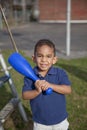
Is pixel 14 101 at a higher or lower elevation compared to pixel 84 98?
higher

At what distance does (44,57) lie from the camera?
9.81 ft

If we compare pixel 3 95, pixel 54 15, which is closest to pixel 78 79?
pixel 3 95

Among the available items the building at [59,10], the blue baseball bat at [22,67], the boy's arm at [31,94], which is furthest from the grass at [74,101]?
the building at [59,10]

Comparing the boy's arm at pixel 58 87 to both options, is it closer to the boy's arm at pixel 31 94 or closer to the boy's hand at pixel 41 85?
the boy's hand at pixel 41 85

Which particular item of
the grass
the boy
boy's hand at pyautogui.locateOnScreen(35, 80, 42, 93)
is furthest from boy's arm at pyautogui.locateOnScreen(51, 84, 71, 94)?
the grass

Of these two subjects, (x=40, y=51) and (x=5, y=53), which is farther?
(x=5, y=53)

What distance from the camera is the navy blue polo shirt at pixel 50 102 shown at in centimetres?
310

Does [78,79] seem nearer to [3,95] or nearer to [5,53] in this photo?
[3,95]

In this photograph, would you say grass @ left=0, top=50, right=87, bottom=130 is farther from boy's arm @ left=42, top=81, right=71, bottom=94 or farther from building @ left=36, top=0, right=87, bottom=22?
building @ left=36, top=0, right=87, bottom=22

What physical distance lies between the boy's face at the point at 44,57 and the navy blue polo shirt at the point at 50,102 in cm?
9

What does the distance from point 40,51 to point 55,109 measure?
541 mm

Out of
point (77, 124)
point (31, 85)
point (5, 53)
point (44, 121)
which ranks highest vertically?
point (31, 85)

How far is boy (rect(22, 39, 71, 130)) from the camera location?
9.83 feet

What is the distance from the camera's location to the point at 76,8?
3091 centimetres
